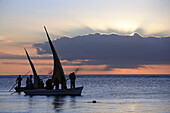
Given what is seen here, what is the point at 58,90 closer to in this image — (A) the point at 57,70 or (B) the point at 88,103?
(A) the point at 57,70

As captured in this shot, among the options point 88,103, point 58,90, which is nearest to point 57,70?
point 58,90

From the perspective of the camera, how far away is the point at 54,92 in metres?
36.2

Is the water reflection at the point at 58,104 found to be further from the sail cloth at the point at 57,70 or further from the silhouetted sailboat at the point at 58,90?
the sail cloth at the point at 57,70

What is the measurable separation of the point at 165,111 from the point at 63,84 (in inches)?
619

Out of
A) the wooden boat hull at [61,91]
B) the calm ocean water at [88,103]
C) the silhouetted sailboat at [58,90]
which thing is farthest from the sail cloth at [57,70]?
the calm ocean water at [88,103]

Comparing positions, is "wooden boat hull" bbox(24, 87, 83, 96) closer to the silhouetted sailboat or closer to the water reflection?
the silhouetted sailboat

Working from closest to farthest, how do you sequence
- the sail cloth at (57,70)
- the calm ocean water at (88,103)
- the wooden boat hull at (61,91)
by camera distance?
the calm ocean water at (88,103)
the wooden boat hull at (61,91)
the sail cloth at (57,70)

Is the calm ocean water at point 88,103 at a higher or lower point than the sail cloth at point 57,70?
lower

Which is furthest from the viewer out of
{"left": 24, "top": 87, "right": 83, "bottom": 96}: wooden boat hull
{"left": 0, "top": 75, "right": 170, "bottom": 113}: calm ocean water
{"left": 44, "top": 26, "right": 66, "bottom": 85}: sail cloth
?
{"left": 44, "top": 26, "right": 66, "bottom": 85}: sail cloth

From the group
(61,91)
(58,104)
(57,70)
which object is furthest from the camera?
(57,70)

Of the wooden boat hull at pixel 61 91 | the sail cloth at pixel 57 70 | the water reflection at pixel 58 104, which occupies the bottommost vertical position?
the water reflection at pixel 58 104

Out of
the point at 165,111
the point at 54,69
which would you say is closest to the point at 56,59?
the point at 54,69

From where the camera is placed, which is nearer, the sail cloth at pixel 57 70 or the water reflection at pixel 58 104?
the water reflection at pixel 58 104

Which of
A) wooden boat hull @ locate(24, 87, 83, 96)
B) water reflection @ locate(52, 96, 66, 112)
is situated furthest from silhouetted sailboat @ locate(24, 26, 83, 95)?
water reflection @ locate(52, 96, 66, 112)
